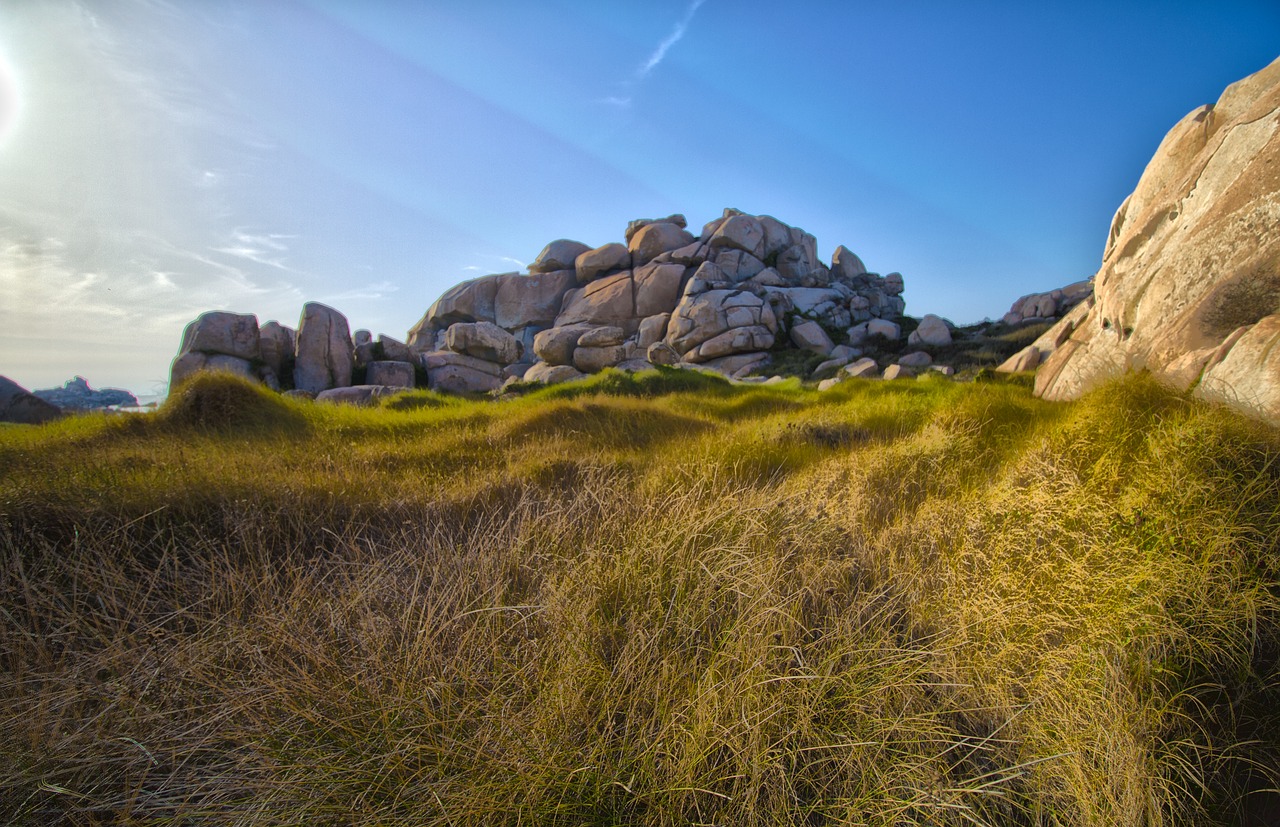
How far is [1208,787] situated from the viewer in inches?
93.7

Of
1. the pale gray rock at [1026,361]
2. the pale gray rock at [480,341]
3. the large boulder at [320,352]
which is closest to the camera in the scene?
the pale gray rock at [1026,361]

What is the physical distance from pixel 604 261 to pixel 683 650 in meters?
50.3

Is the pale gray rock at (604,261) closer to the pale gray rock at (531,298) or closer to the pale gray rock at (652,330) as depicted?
the pale gray rock at (531,298)

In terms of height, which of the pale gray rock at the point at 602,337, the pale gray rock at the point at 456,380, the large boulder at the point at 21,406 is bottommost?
the large boulder at the point at 21,406

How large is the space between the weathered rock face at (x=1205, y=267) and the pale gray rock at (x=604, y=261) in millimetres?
45292

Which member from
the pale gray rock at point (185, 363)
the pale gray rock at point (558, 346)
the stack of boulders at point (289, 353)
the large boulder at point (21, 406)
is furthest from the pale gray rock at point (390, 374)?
the large boulder at point (21, 406)

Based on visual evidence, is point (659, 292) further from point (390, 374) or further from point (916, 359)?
point (390, 374)

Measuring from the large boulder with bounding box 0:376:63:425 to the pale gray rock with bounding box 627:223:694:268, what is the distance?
42309 mm

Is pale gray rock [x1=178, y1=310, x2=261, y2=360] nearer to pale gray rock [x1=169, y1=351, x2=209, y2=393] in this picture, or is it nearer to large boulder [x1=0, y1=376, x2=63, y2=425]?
pale gray rock [x1=169, y1=351, x2=209, y2=393]

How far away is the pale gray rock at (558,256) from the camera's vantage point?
53.7 meters

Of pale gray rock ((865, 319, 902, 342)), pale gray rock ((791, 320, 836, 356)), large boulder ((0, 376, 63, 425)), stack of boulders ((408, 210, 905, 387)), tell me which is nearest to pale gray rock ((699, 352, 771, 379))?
stack of boulders ((408, 210, 905, 387))

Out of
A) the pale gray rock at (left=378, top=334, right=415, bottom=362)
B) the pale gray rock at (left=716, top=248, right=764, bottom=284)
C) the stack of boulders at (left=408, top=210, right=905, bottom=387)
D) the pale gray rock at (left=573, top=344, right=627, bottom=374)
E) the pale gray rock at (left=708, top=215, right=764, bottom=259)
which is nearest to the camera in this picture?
the pale gray rock at (left=378, top=334, right=415, bottom=362)

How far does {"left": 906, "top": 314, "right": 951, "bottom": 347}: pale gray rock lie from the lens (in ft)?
116

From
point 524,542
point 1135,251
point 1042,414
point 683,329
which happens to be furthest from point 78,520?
point 683,329
